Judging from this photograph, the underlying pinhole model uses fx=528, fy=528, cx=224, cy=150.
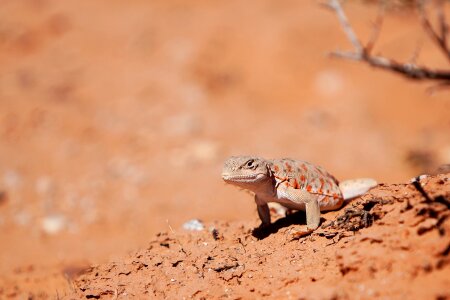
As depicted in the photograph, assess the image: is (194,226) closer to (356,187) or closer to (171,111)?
(356,187)

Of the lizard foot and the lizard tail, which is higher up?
the lizard tail

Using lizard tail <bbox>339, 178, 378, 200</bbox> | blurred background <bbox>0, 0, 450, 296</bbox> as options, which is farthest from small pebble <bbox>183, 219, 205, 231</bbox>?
blurred background <bbox>0, 0, 450, 296</bbox>

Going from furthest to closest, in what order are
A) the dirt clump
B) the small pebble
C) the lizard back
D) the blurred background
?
the blurred background < the small pebble < the lizard back < the dirt clump

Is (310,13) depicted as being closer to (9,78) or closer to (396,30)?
(396,30)

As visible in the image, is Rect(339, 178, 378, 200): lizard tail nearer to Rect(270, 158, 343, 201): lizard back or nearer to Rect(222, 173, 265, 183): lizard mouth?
Rect(270, 158, 343, 201): lizard back

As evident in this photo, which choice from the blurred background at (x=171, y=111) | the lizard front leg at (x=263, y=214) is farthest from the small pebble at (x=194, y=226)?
the blurred background at (x=171, y=111)

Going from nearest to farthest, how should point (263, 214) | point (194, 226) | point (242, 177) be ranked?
point (242, 177)
point (263, 214)
point (194, 226)

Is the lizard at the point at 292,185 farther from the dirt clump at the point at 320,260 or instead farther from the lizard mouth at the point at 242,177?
the dirt clump at the point at 320,260

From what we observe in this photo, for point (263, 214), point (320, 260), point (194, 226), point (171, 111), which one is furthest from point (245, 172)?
point (171, 111)
